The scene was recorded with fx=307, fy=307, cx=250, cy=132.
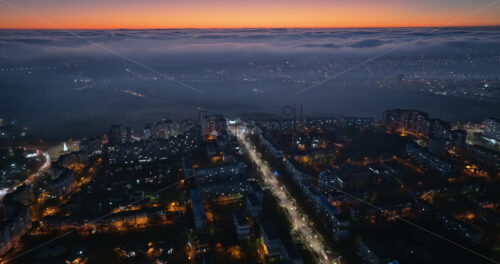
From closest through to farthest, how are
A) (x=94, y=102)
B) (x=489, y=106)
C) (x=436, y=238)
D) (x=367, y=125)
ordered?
(x=436, y=238) < (x=367, y=125) < (x=489, y=106) < (x=94, y=102)

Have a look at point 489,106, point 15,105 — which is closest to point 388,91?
point 489,106

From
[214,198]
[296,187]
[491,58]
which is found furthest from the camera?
[491,58]

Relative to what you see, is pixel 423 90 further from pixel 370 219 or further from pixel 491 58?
pixel 370 219

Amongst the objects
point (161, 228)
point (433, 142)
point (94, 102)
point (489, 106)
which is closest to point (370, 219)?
point (161, 228)

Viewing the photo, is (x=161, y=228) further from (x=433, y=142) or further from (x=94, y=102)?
(x=94, y=102)

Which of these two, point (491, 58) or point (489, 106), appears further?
point (491, 58)

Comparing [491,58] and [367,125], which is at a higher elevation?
[491,58]
